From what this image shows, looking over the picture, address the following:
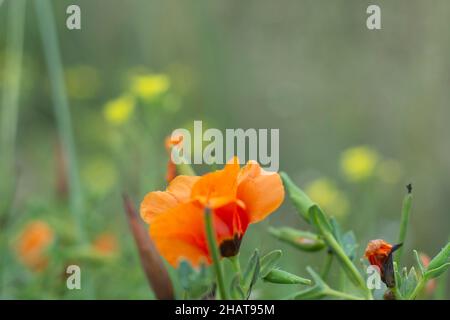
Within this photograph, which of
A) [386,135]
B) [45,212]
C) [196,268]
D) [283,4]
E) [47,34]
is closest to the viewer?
[196,268]

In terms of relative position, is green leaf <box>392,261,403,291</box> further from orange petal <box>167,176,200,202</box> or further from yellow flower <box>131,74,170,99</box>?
yellow flower <box>131,74,170,99</box>

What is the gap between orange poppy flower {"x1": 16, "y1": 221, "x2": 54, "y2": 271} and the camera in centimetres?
144

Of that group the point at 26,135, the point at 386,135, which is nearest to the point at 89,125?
the point at 26,135

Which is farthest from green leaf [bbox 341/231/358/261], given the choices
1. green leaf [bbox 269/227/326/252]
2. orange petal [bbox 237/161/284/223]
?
orange petal [bbox 237/161/284/223]

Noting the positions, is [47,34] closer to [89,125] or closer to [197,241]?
[89,125]

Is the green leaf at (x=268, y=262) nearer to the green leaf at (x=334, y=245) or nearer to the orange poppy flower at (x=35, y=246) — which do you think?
the green leaf at (x=334, y=245)

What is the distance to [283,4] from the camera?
303cm

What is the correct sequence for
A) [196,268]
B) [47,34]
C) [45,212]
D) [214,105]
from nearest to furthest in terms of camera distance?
[196,268], [45,212], [47,34], [214,105]

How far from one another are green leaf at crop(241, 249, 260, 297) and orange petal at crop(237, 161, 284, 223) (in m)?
0.04

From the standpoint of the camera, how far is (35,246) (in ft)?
4.78

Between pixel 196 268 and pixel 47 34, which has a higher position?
pixel 47 34

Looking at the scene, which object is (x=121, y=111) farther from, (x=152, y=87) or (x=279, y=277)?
(x=279, y=277)

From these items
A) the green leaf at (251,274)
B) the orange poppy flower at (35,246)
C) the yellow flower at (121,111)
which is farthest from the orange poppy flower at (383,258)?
the yellow flower at (121,111)

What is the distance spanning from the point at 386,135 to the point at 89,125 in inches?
36.7
